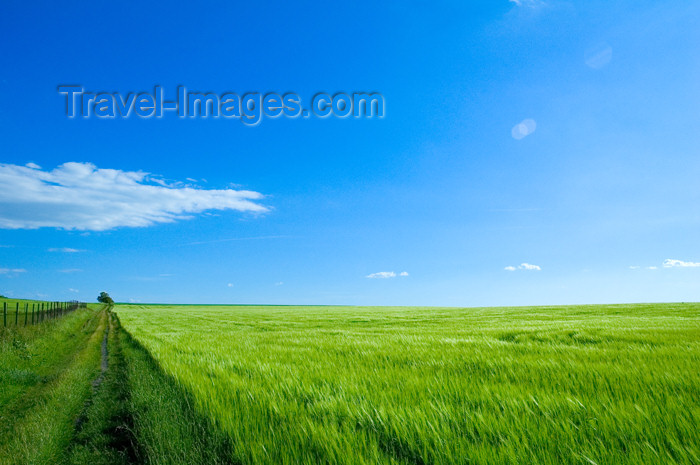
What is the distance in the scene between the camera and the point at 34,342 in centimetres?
1479

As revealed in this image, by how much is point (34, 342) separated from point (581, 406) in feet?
62.2

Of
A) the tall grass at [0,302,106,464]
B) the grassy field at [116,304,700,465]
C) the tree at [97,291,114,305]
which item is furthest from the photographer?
the tree at [97,291,114,305]

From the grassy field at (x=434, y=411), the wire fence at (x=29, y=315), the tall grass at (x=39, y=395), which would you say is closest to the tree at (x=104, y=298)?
the wire fence at (x=29, y=315)

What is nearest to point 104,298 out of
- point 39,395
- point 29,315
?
point 29,315

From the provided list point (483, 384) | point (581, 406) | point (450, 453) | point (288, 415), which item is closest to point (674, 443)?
point (581, 406)

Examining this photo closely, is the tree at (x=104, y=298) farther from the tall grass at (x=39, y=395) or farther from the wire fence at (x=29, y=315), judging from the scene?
the tall grass at (x=39, y=395)

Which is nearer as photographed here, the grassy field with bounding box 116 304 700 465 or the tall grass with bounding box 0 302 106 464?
the grassy field with bounding box 116 304 700 465

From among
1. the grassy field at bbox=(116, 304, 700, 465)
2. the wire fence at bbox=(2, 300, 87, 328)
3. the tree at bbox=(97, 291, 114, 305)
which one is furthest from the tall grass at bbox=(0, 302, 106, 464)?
the tree at bbox=(97, 291, 114, 305)

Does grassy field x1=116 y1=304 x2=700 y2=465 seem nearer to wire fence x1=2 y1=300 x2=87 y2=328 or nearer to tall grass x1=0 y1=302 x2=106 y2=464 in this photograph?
tall grass x1=0 y1=302 x2=106 y2=464

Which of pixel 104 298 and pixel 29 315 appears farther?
pixel 104 298

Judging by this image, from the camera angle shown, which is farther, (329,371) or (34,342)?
(34,342)

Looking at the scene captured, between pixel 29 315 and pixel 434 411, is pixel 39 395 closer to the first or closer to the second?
pixel 434 411

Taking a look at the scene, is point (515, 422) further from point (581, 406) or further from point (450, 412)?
point (581, 406)

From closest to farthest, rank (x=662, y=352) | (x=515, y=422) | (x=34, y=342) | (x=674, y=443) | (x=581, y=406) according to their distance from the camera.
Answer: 1. (x=674, y=443)
2. (x=515, y=422)
3. (x=581, y=406)
4. (x=662, y=352)
5. (x=34, y=342)
